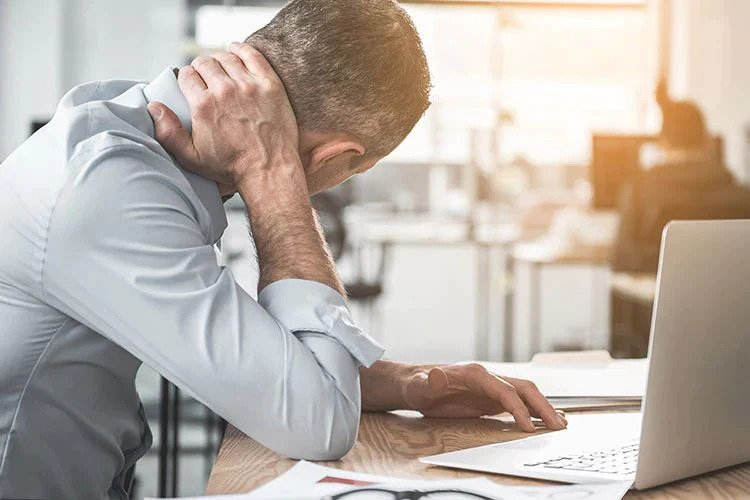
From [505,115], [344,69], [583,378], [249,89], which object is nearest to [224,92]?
[249,89]

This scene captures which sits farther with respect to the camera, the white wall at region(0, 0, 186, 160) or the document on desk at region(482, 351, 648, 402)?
the white wall at region(0, 0, 186, 160)

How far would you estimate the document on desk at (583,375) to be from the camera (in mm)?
1406

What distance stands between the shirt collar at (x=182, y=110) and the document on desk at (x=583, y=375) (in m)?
Result: 0.47

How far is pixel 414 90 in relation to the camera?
50.5 inches

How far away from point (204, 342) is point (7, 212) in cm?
26

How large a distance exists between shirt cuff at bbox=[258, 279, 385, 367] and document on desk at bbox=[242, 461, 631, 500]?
0.63 feet

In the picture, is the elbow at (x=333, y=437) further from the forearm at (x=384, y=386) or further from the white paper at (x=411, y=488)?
the forearm at (x=384, y=386)

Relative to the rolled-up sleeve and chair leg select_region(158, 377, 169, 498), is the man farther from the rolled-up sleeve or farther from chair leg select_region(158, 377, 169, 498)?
chair leg select_region(158, 377, 169, 498)

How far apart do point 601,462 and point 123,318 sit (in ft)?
1.60

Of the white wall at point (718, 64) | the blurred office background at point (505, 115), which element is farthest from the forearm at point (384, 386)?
the white wall at point (718, 64)

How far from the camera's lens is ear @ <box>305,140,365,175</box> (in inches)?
49.6

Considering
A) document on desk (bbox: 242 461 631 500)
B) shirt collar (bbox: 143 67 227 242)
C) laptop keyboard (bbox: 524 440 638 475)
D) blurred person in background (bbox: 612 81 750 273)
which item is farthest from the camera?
blurred person in background (bbox: 612 81 750 273)

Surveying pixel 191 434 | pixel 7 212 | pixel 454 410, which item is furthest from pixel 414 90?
pixel 191 434

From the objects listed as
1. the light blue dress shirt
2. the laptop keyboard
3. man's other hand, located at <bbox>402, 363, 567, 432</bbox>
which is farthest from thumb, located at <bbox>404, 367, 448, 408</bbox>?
the laptop keyboard
